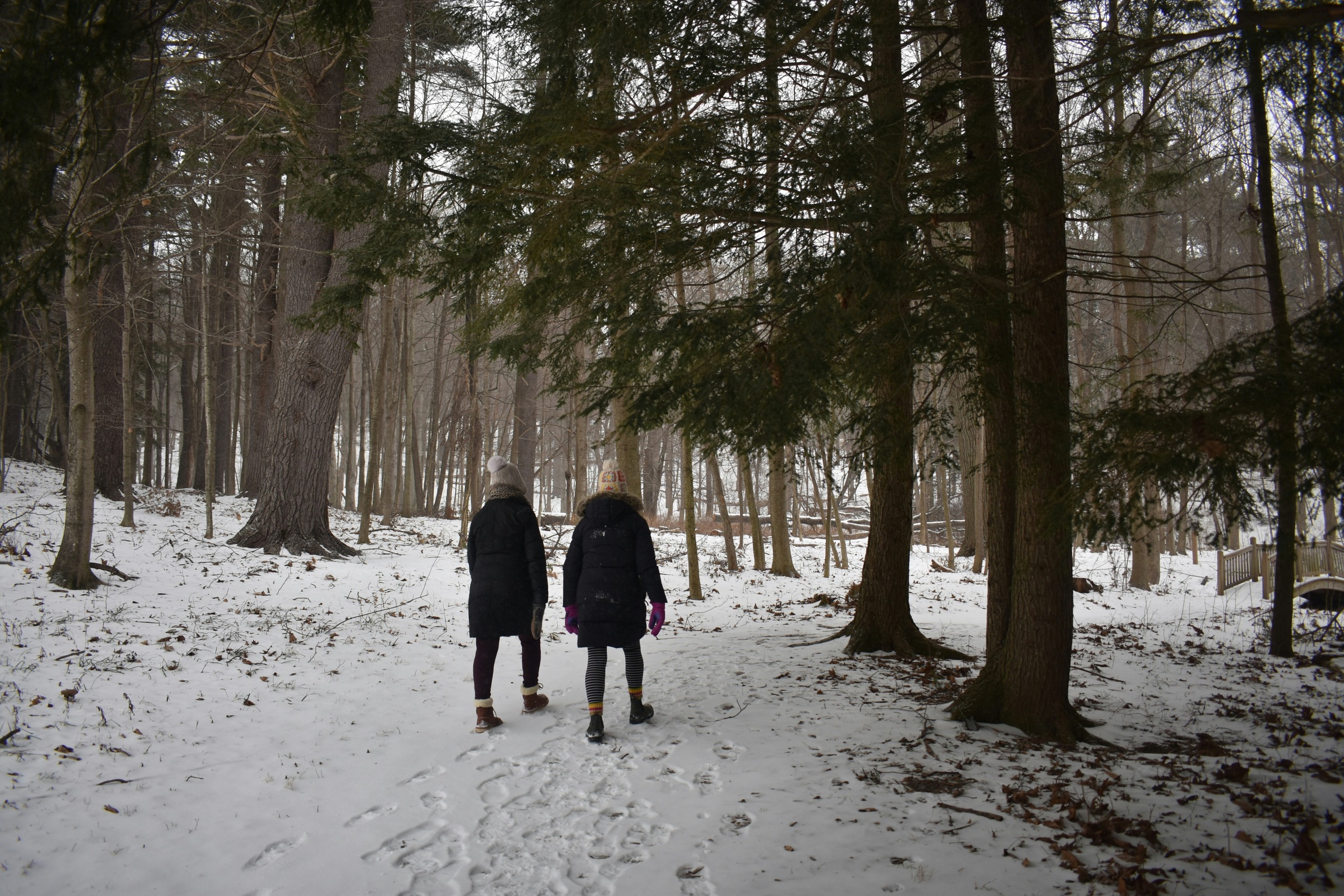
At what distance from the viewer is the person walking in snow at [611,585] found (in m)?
5.16

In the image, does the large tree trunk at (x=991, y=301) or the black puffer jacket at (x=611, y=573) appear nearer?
the large tree trunk at (x=991, y=301)

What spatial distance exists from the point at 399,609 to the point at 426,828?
526cm

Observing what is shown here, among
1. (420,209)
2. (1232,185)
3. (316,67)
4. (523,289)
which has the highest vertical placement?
(316,67)

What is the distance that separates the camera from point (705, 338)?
4.86 metres

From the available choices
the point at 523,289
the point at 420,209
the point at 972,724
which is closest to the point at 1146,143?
the point at 972,724

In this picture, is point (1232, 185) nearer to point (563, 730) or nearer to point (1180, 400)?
point (1180, 400)

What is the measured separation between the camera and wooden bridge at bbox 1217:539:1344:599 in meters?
13.5

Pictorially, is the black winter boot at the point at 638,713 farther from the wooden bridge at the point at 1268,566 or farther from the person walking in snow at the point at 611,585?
the wooden bridge at the point at 1268,566

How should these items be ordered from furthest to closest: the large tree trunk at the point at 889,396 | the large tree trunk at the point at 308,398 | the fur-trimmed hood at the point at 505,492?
the large tree trunk at the point at 308,398, the fur-trimmed hood at the point at 505,492, the large tree trunk at the point at 889,396

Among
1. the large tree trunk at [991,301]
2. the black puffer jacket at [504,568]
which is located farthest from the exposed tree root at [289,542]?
the large tree trunk at [991,301]

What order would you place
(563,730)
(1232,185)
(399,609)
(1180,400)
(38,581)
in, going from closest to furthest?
1. (1180,400)
2. (563,730)
3. (38,581)
4. (399,609)
5. (1232,185)

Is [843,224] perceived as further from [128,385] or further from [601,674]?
[128,385]

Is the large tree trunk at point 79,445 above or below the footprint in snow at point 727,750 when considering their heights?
above

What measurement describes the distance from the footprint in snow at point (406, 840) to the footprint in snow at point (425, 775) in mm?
564
